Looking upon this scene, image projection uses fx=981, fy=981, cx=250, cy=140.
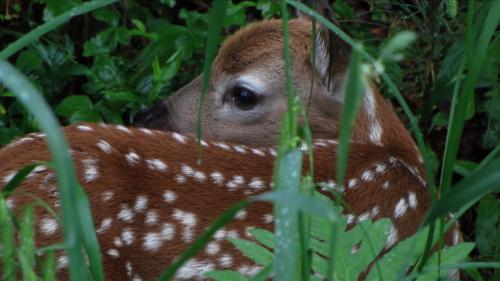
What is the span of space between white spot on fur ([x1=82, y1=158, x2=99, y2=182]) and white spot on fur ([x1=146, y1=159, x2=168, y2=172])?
171 millimetres

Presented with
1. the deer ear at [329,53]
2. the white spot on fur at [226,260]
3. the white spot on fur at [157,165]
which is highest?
the deer ear at [329,53]

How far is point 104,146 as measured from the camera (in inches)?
103

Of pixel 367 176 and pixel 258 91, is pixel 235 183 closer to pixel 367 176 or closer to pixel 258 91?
pixel 367 176

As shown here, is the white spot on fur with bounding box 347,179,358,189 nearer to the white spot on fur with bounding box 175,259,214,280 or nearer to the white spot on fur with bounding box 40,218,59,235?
the white spot on fur with bounding box 175,259,214,280

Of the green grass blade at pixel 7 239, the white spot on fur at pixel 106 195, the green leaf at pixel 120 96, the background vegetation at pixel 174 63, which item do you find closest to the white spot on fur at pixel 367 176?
the background vegetation at pixel 174 63

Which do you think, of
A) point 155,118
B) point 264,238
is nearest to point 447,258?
point 264,238

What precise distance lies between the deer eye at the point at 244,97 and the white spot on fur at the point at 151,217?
1.05m

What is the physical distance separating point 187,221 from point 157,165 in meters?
0.18

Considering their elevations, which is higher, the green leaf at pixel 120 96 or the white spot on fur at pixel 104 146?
the green leaf at pixel 120 96

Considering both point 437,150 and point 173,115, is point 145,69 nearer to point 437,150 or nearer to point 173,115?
point 173,115

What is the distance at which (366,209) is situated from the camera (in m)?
2.81

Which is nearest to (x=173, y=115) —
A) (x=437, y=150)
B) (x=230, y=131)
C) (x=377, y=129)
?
(x=230, y=131)

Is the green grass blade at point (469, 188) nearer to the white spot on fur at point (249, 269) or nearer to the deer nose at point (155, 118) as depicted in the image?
the white spot on fur at point (249, 269)

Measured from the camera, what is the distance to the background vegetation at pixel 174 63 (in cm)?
367
